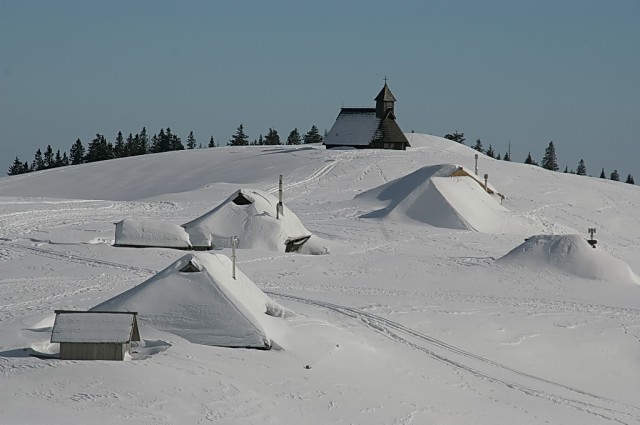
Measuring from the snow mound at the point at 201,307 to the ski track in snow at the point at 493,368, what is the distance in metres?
3.18

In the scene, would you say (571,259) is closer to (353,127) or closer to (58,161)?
(353,127)

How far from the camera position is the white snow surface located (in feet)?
60.1

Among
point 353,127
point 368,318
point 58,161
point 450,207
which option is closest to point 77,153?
point 58,161

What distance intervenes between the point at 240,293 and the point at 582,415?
772cm

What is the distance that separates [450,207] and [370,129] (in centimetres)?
2884

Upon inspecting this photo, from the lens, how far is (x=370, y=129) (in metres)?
75.7

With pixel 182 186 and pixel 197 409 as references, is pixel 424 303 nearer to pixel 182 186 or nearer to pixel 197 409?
pixel 197 409

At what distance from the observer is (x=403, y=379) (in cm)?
2109

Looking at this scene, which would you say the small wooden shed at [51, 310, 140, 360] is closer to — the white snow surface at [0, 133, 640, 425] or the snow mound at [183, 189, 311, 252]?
the white snow surface at [0, 133, 640, 425]

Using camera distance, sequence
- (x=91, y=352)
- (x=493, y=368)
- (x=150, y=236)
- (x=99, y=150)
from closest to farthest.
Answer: (x=91, y=352) → (x=493, y=368) → (x=150, y=236) → (x=99, y=150)

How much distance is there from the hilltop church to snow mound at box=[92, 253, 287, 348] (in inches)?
2062

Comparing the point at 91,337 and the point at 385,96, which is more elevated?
the point at 385,96

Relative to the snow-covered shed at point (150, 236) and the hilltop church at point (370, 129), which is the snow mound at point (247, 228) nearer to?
the snow-covered shed at point (150, 236)

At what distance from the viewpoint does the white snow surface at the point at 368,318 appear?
18328 millimetres
